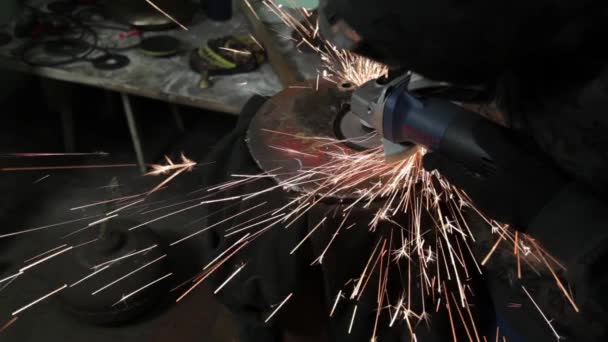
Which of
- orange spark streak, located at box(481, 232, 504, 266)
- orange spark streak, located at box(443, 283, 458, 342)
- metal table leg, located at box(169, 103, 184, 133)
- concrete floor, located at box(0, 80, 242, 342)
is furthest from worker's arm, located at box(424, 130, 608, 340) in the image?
metal table leg, located at box(169, 103, 184, 133)

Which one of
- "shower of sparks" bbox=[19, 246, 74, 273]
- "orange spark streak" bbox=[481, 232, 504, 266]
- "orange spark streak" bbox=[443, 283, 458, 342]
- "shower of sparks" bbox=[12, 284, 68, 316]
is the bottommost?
"shower of sparks" bbox=[12, 284, 68, 316]

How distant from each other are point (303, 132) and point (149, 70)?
3.04ft

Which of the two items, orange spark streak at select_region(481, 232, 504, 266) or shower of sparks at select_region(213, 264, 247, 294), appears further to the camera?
shower of sparks at select_region(213, 264, 247, 294)

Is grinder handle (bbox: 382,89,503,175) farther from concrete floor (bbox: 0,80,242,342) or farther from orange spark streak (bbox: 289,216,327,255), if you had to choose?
concrete floor (bbox: 0,80,242,342)

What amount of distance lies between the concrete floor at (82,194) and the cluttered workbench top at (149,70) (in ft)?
1.02

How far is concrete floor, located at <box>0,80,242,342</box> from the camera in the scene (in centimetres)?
173

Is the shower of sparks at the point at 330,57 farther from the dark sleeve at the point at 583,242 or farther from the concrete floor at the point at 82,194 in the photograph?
the concrete floor at the point at 82,194

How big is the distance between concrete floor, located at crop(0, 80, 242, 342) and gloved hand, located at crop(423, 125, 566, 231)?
83 cm

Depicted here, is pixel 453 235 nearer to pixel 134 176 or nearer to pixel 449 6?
pixel 449 6

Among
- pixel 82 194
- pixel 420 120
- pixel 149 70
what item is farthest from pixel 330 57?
pixel 82 194

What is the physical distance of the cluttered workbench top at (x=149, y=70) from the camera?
70.9 inches

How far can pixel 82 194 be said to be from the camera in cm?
222

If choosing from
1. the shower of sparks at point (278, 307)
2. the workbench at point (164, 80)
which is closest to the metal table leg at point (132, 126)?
the workbench at point (164, 80)

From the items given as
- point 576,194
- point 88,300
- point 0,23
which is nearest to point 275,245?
point 576,194
